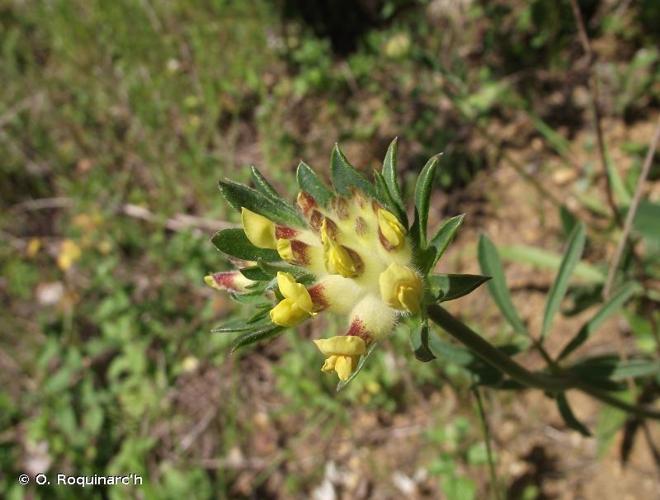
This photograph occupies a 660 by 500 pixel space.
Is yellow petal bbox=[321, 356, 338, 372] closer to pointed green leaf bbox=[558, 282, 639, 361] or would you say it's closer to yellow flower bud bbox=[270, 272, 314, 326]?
yellow flower bud bbox=[270, 272, 314, 326]

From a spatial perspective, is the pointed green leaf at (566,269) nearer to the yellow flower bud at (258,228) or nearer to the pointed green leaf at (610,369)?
the pointed green leaf at (610,369)

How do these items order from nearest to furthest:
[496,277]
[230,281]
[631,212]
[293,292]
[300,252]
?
[293,292], [300,252], [230,281], [496,277], [631,212]

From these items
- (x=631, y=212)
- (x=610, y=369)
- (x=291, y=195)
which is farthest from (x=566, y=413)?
(x=291, y=195)

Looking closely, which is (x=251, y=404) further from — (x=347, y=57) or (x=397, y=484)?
(x=347, y=57)

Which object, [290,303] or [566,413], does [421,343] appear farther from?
[566,413]

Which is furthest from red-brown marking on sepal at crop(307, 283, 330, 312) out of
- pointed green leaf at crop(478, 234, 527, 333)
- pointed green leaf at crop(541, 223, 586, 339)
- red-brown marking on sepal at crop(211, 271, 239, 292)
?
pointed green leaf at crop(541, 223, 586, 339)

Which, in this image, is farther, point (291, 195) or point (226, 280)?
point (291, 195)

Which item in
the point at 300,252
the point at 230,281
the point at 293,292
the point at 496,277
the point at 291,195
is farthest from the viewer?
the point at 291,195

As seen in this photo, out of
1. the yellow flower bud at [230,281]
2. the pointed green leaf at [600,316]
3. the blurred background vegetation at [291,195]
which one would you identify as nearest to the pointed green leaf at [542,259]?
the blurred background vegetation at [291,195]
